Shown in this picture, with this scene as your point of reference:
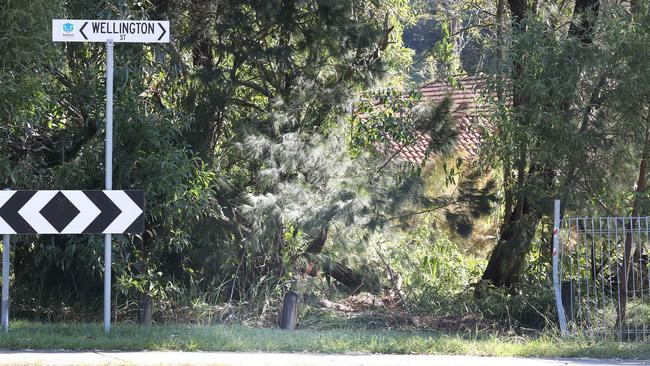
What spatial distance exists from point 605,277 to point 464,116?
10.3 feet

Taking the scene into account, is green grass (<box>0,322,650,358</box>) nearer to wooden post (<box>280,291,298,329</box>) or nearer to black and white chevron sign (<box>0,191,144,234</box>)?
wooden post (<box>280,291,298,329</box>)

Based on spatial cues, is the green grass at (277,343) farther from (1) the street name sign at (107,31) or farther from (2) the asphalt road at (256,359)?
(1) the street name sign at (107,31)

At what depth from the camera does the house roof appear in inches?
487

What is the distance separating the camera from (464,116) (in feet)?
41.3

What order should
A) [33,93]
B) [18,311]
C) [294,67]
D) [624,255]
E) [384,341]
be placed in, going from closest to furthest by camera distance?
[384,341], [33,93], [624,255], [18,311], [294,67]

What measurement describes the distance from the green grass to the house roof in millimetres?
4227

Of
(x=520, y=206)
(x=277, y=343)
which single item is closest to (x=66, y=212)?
(x=277, y=343)

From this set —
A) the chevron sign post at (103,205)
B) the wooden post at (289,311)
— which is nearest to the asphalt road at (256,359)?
the chevron sign post at (103,205)

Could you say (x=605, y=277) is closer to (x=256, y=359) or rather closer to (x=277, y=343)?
(x=277, y=343)

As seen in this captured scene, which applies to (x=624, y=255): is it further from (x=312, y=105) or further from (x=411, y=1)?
(x=411, y=1)

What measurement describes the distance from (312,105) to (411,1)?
15.9ft

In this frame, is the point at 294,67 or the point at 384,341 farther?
the point at 294,67

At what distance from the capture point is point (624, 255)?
1102 centimetres

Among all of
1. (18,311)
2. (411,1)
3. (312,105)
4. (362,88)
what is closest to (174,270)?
(18,311)
